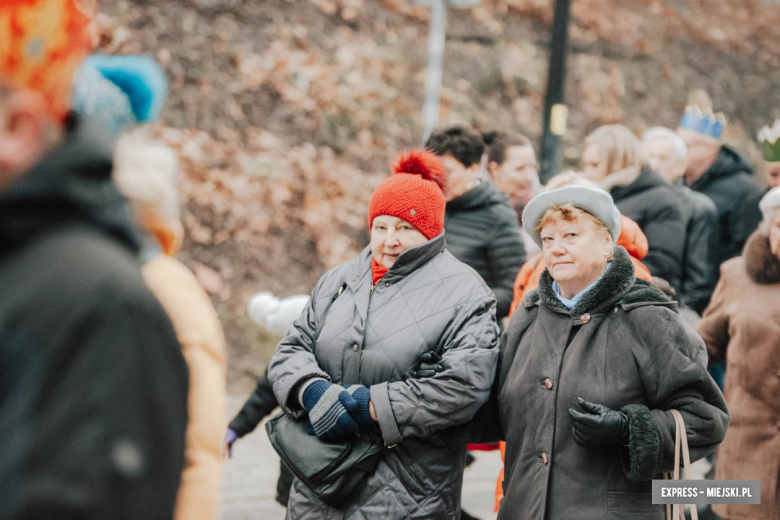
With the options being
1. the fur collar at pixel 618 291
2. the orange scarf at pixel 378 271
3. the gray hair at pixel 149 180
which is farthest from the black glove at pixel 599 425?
the gray hair at pixel 149 180

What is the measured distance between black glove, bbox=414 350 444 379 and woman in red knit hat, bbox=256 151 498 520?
0.07ft

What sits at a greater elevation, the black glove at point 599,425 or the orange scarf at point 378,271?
the orange scarf at point 378,271

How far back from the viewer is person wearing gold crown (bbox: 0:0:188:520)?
4.12 feet

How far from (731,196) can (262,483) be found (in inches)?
164

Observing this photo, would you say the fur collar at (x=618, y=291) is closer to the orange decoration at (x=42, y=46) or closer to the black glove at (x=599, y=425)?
the black glove at (x=599, y=425)

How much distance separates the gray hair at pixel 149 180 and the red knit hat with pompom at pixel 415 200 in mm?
1501

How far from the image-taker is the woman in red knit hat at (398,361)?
3564 millimetres

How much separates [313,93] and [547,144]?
2.75 meters

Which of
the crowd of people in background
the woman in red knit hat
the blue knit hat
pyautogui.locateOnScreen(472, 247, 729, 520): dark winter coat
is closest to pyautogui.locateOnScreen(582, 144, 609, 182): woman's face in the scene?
the crowd of people in background

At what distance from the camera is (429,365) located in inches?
143

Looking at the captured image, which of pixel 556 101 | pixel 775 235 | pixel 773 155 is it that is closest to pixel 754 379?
pixel 775 235

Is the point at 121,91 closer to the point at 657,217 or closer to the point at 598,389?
the point at 598,389

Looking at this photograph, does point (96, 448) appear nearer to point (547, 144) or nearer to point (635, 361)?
point (635, 361)

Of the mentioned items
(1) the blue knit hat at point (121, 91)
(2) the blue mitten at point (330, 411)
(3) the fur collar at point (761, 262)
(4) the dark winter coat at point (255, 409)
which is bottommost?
(4) the dark winter coat at point (255, 409)
